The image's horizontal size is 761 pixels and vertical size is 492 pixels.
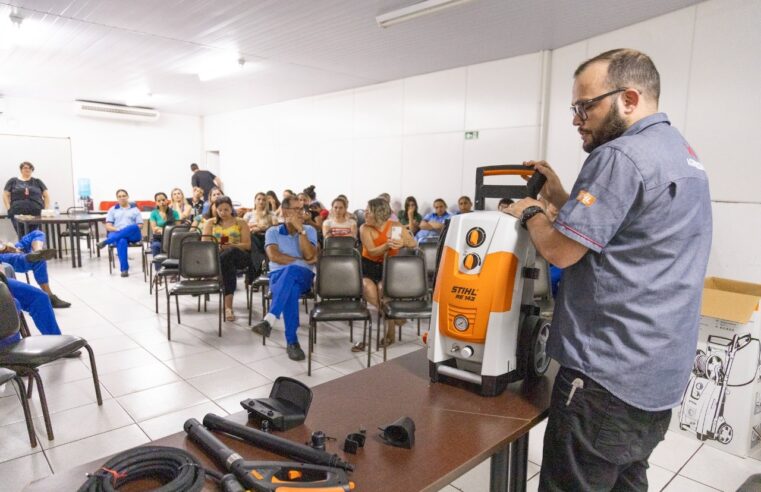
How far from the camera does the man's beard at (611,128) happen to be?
1149mm

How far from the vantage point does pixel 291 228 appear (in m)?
4.24

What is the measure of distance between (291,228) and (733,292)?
3327 millimetres

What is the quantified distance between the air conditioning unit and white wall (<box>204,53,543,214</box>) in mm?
2480

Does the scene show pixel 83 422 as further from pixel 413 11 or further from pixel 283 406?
pixel 413 11

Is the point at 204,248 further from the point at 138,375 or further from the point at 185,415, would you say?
the point at 185,415

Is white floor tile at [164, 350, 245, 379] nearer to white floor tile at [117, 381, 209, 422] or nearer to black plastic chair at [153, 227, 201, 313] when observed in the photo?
white floor tile at [117, 381, 209, 422]

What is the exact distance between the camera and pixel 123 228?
725cm

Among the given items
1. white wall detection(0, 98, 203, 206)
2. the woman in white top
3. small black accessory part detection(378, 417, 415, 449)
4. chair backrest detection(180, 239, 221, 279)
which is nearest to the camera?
small black accessory part detection(378, 417, 415, 449)

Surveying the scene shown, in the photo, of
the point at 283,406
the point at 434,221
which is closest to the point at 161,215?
the point at 434,221

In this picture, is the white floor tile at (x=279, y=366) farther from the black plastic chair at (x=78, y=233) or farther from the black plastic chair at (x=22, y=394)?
the black plastic chair at (x=78, y=233)

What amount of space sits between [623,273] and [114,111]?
12351 millimetres

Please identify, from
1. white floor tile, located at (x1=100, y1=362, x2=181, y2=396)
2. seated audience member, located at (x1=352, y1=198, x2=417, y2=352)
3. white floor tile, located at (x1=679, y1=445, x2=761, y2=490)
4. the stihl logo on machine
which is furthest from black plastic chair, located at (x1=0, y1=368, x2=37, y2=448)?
white floor tile, located at (x1=679, y1=445, x2=761, y2=490)

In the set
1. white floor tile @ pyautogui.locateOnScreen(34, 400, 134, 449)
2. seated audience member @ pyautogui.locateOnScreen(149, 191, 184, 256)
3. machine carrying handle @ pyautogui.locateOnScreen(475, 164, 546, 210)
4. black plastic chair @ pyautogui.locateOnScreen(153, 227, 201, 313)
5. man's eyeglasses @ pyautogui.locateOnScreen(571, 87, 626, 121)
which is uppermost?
man's eyeglasses @ pyautogui.locateOnScreen(571, 87, 626, 121)

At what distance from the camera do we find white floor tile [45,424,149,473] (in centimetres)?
240
